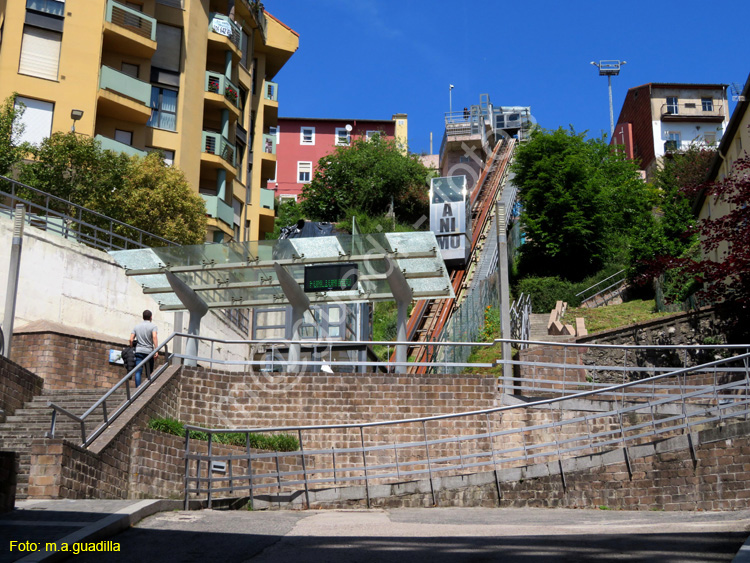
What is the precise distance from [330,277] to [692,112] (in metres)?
53.0

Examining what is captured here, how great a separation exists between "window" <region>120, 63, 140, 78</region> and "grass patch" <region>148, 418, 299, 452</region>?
71.8 feet

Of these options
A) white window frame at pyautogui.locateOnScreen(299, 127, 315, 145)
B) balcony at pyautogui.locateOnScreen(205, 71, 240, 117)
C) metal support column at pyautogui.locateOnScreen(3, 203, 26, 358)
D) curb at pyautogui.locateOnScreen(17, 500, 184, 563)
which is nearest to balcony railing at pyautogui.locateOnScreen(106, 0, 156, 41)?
balcony at pyautogui.locateOnScreen(205, 71, 240, 117)

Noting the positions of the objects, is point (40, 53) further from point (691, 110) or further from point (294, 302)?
point (691, 110)

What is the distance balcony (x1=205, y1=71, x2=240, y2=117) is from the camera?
3828 centimetres

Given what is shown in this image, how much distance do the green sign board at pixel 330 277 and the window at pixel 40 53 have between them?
1653cm

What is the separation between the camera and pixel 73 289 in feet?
73.4

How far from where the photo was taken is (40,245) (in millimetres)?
21828

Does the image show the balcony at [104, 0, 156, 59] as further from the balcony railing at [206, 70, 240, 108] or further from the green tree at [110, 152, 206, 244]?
the green tree at [110, 152, 206, 244]

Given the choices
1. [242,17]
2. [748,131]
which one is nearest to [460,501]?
[748,131]

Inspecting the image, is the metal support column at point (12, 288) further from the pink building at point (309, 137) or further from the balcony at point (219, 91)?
the pink building at point (309, 137)

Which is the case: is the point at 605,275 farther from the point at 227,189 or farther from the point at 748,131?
the point at 227,189

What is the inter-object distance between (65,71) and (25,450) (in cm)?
2166

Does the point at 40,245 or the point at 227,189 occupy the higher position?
the point at 227,189

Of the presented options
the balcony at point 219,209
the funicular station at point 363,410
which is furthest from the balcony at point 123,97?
the funicular station at point 363,410
